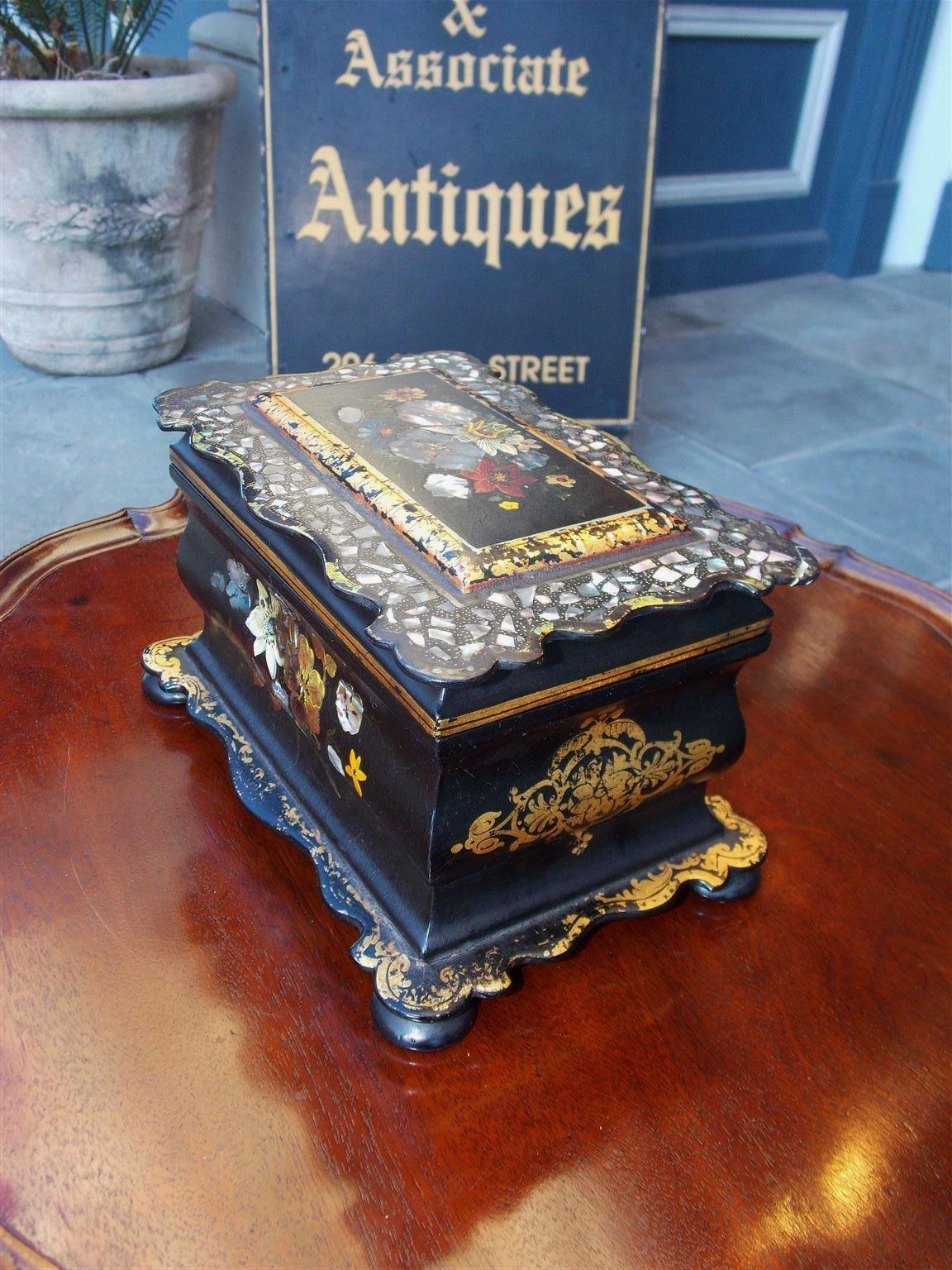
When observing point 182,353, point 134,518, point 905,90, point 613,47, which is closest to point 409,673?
point 134,518

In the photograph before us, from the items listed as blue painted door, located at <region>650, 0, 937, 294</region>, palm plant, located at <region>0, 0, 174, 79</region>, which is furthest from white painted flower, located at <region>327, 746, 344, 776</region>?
blue painted door, located at <region>650, 0, 937, 294</region>

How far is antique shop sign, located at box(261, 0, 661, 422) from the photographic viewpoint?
6.45 feet

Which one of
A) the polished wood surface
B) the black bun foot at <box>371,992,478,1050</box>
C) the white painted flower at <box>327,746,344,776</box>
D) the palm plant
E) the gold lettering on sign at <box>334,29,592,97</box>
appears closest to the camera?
the polished wood surface

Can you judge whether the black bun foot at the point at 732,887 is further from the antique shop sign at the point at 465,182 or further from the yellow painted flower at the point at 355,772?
the antique shop sign at the point at 465,182

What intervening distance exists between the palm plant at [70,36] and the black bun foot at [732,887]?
2199 mm

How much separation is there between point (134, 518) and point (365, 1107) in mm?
851

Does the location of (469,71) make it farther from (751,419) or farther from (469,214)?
(751,419)

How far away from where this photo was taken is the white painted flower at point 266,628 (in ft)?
3.09

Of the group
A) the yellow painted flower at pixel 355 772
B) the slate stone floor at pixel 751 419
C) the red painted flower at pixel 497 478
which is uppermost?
the red painted flower at pixel 497 478

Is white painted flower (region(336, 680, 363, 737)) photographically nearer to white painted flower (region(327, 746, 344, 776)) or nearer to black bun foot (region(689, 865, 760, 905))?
white painted flower (region(327, 746, 344, 776))

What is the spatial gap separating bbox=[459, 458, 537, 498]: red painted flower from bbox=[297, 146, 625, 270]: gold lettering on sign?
1.30 meters

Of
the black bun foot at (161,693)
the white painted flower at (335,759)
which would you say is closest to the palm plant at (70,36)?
the black bun foot at (161,693)

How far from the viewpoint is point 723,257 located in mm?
3723

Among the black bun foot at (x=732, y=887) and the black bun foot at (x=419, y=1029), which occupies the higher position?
the black bun foot at (x=419, y=1029)
